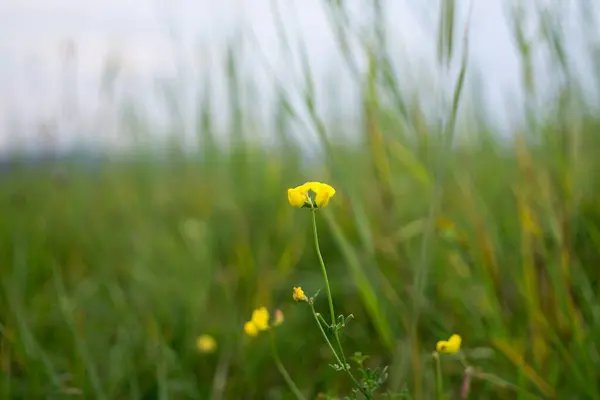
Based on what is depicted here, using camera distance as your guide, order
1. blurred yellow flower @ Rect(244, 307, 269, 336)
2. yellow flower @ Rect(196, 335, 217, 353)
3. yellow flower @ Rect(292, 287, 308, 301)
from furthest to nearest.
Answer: yellow flower @ Rect(196, 335, 217, 353), blurred yellow flower @ Rect(244, 307, 269, 336), yellow flower @ Rect(292, 287, 308, 301)

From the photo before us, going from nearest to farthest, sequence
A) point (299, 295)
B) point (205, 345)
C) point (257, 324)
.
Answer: point (299, 295)
point (257, 324)
point (205, 345)

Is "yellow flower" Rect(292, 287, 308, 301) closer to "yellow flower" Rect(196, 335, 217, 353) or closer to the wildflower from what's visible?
the wildflower

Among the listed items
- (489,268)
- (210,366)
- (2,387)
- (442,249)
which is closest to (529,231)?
(489,268)

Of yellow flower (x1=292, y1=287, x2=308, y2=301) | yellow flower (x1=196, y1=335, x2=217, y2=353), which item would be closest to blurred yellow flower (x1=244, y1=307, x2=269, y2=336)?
yellow flower (x1=292, y1=287, x2=308, y2=301)

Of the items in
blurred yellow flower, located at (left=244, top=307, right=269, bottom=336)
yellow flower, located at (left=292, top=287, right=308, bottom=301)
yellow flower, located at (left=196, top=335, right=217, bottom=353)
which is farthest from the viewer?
yellow flower, located at (left=196, top=335, right=217, bottom=353)

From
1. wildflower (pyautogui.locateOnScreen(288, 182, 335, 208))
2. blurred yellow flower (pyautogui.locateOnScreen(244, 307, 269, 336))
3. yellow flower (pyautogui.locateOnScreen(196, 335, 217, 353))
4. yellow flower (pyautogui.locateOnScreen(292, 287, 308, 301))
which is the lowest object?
yellow flower (pyautogui.locateOnScreen(196, 335, 217, 353))

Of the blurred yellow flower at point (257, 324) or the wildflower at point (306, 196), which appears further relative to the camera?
the blurred yellow flower at point (257, 324)

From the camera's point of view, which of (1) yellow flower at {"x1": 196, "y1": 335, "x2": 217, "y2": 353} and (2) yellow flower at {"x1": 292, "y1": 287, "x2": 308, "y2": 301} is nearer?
(2) yellow flower at {"x1": 292, "y1": 287, "x2": 308, "y2": 301}

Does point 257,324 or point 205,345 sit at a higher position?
point 257,324

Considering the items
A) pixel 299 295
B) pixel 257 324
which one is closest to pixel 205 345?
pixel 257 324

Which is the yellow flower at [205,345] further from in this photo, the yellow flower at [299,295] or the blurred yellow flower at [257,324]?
the yellow flower at [299,295]

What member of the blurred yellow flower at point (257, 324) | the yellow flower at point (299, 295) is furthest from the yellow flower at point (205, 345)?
the yellow flower at point (299, 295)

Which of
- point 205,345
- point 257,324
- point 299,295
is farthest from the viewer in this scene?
point 205,345

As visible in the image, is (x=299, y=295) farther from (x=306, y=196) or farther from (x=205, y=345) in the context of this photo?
(x=205, y=345)
